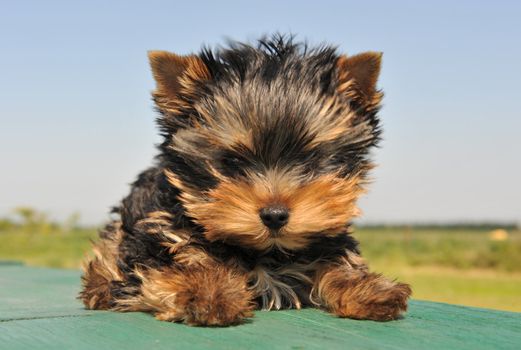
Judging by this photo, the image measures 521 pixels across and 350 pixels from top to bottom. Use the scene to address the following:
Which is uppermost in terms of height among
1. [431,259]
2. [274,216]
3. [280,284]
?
[431,259]

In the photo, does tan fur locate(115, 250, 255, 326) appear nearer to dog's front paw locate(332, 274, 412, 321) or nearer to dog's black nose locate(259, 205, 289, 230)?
dog's black nose locate(259, 205, 289, 230)

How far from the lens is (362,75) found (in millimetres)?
3914

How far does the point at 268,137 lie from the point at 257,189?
0.28 m

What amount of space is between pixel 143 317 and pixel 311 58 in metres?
1.70

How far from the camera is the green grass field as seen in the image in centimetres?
1940

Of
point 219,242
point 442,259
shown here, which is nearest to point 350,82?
point 219,242

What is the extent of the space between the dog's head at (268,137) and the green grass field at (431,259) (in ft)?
47.7

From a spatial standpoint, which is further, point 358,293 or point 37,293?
point 37,293

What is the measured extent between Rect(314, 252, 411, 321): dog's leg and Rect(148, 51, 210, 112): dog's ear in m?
1.26

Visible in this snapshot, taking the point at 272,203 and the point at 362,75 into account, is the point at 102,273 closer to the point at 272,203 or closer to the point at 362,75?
the point at 272,203

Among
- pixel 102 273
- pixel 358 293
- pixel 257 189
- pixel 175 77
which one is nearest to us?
pixel 257 189

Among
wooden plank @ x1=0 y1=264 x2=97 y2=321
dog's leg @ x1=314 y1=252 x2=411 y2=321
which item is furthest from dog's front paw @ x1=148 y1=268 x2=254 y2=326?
wooden plank @ x1=0 y1=264 x2=97 y2=321

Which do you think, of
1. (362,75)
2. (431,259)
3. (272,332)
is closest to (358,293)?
(272,332)

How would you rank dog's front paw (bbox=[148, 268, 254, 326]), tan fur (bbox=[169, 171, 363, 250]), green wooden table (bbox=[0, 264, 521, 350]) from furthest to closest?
tan fur (bbox=[169, 171, 363, 250]) < dog's front paw (bbox=[148, 268, 254, 326]) < green wooden table (bbox=[0, 264, 521, 350])
